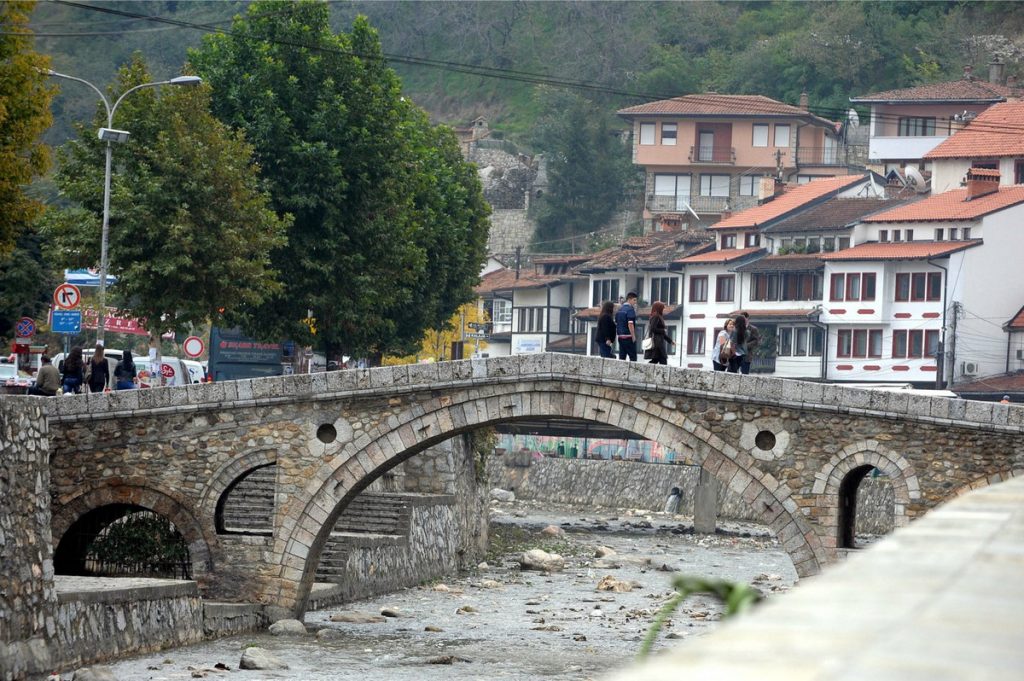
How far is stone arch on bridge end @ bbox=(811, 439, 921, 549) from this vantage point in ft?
83.6

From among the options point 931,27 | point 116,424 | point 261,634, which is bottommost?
point 261,634

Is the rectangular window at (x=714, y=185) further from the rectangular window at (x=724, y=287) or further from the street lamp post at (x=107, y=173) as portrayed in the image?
the street lamp post at (x=107, y=173)

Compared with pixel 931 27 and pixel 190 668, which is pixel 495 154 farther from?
pixel 190 668

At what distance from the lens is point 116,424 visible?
27281mm

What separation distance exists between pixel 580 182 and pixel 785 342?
33.6 meters

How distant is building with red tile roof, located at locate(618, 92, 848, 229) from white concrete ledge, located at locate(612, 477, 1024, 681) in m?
88.4

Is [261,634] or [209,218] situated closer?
[261,634]

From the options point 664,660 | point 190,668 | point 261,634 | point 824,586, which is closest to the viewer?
point 664,660

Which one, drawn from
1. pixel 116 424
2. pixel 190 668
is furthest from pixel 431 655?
pixel 116 424

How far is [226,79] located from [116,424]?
12.1 metres

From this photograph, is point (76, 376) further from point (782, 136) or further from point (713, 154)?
point (782, 136)

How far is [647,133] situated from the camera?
96.9m

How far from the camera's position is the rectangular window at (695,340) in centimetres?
7412

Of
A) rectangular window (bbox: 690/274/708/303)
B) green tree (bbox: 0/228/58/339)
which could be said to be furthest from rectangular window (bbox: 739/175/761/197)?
green tree (bbox: 0/228/58/339)
